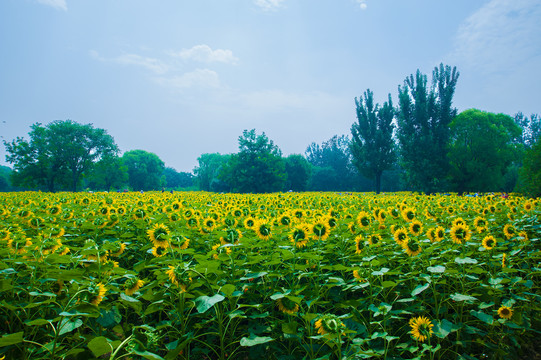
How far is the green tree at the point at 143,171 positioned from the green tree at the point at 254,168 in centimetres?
3921

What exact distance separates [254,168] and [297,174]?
2459 centimetres

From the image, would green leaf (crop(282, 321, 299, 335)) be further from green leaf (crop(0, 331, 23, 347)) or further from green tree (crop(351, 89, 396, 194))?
Answer: green tree (crop(351, 89, 396, 194))

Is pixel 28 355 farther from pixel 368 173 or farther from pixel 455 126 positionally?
pixel 455 126

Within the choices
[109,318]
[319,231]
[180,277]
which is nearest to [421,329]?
[319,231]

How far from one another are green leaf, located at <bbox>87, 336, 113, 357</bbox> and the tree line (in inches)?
714

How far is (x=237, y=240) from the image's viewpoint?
2.52 meters

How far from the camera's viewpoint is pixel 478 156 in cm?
2930

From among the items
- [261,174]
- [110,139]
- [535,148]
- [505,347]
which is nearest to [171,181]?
[110,139]

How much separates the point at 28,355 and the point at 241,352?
1.25m

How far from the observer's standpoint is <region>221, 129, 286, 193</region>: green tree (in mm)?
38625

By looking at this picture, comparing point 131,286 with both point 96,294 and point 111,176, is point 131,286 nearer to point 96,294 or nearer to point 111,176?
point 96,294

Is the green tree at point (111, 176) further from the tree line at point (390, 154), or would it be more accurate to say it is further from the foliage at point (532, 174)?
the foliage at point (532, 174)

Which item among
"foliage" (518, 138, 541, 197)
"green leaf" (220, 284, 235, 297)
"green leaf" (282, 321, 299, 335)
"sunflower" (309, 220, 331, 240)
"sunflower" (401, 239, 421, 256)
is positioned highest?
"foliage" (518, 138, 541, 197)

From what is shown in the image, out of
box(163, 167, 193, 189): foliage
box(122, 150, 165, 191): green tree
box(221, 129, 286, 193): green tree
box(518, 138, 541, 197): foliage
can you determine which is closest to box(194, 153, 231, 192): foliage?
box(122, 150, 165, 191): green tree
